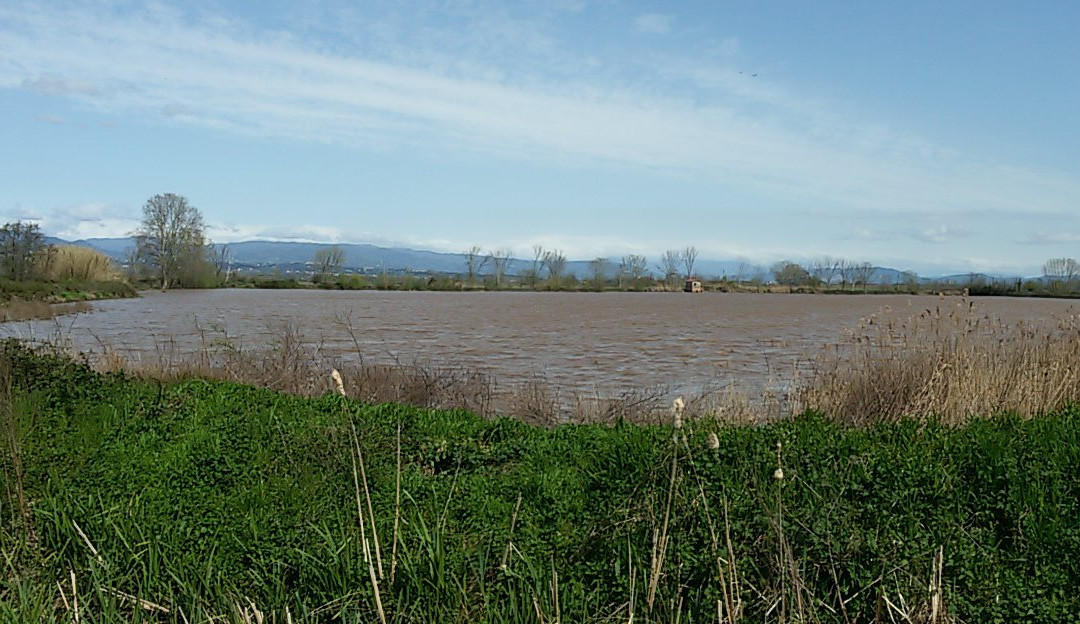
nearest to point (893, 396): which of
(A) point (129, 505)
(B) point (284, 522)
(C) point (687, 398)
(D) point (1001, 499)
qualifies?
(C) point (687, 398)

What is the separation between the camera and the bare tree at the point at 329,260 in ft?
281

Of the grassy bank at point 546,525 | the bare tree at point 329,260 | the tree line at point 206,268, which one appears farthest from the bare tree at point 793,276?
the grassy bank at point 546,525

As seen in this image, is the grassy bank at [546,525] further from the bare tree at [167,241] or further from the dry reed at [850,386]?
the bare tree at [167,241]

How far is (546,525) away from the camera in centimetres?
496

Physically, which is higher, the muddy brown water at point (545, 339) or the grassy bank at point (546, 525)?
the grassy bank at point (546, 525)

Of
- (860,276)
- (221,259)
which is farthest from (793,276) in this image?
(221,259)

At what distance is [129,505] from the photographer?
5.17 meters

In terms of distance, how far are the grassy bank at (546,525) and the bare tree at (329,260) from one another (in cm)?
8040

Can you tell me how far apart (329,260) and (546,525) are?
83.4m

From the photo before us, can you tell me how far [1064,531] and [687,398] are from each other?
733 cm

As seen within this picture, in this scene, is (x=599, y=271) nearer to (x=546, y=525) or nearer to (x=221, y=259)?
(x=221, y=259)

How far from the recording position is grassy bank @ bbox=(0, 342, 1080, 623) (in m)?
4.22

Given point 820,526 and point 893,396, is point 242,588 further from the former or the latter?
point 893,396

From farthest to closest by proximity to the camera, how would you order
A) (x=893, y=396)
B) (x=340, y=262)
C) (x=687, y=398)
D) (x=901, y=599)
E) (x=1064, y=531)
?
(x=340, y=262) < (x=687, y=398) < (x=893, y=396) < (x=1064, y=531) < (x=901, y=599)
